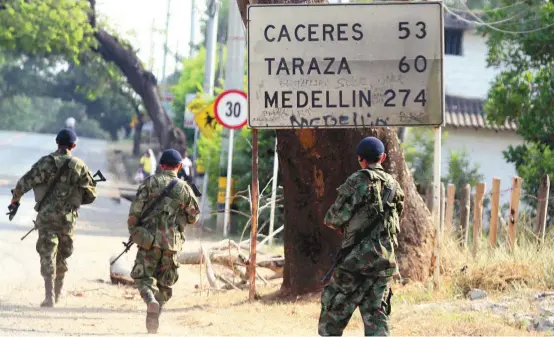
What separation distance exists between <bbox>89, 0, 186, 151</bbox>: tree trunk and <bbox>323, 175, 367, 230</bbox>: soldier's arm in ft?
86.8

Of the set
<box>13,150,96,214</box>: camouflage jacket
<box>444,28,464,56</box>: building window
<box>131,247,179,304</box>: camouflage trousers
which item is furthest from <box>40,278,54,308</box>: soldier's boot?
<box>444,28,464,56</box>: building window

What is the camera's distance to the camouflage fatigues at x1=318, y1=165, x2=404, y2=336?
25.4 ft

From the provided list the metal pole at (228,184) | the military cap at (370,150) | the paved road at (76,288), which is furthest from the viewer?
the metal pole at (228,184)

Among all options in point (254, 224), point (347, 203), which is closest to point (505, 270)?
point (254, 224)

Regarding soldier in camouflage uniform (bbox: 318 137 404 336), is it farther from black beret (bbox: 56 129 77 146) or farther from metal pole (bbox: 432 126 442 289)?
black beret (bbox: 56 129 77 146)

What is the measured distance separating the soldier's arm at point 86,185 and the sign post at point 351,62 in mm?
1880

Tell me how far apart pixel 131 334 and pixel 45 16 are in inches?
1067

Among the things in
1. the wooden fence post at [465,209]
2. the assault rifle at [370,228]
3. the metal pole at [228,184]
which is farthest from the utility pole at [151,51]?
the assault rifle at [370,228]

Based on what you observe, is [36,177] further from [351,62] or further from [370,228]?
[370,228]

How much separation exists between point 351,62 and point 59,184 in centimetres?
319

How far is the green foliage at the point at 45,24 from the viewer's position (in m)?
34.3

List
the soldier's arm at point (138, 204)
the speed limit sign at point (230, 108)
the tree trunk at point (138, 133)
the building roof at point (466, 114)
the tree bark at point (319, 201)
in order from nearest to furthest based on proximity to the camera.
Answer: the soldier's arm at point (138, 204)
the tree bark at point (319, 201)
the speed limit sign at point (230, 108)
the building roof at point (466, 114)
the tree trunk at point (138, 133)

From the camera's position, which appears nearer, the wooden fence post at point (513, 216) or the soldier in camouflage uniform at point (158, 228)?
the soldier in camouflage uniform at point (158, 228)

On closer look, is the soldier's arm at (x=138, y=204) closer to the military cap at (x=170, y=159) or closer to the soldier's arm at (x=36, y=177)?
the military cap at (x=170, y=159)
